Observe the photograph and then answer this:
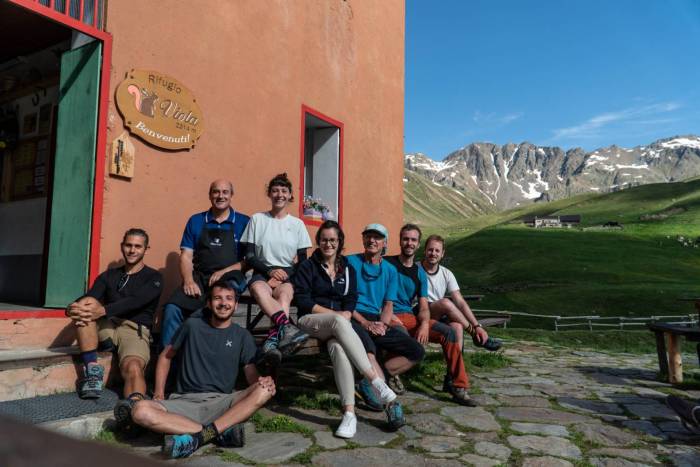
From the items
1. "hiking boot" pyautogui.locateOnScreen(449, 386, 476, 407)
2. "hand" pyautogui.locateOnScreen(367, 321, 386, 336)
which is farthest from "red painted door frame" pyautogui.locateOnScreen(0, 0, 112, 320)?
"hiking boot" pyautogui.locateOnScreen(449, 386, 476, 407)

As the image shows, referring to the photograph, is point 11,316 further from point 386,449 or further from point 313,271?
point 386,449

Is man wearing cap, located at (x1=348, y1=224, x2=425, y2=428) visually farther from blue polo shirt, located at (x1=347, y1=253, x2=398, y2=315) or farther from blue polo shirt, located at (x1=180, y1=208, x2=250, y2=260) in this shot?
blue polo shirt, located at (x1=180, y1=208, x2=250, y2=260)

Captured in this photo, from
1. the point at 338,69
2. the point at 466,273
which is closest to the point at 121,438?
the point at 338,69

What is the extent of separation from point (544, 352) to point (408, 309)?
5222mm

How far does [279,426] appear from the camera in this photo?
13.2 feet

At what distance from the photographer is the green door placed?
16.6 ft

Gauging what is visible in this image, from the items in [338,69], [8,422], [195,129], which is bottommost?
[8,422]

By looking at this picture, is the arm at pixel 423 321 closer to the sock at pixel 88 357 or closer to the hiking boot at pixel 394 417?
the hiking boot at pixel 394 417

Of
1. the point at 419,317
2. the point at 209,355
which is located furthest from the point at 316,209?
the point at 209,355

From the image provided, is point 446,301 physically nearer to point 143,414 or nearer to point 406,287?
point 406,287

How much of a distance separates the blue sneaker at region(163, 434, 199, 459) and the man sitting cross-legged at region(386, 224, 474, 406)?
8.10 ft

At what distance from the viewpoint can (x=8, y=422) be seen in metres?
0.57

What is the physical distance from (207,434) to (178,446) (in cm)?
27

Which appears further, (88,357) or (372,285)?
(372,285)
